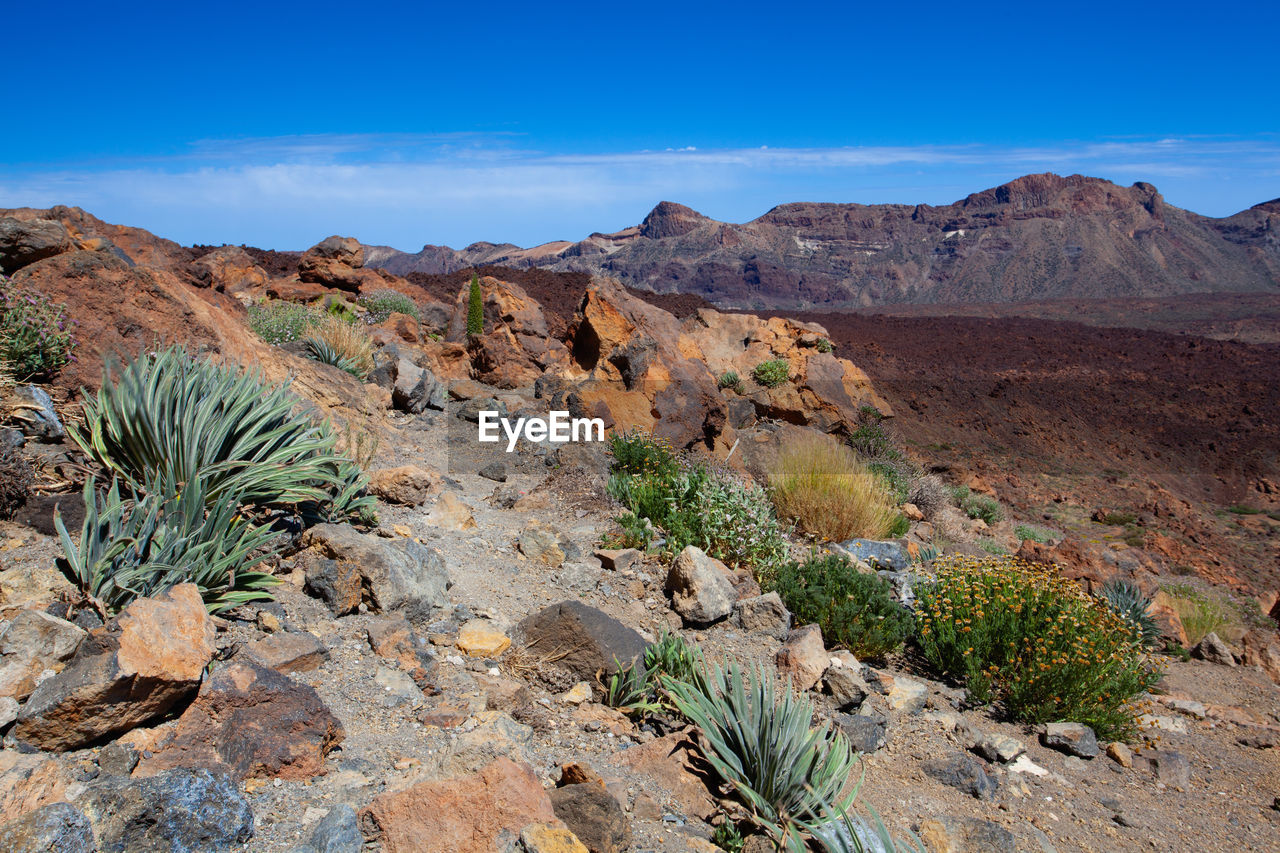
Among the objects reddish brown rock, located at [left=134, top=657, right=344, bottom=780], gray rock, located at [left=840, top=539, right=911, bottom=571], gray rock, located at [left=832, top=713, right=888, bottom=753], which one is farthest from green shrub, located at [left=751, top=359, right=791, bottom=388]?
reddish brown rock, located at [left=134, top=657, right=344, bottom=780]

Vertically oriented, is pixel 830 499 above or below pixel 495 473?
below

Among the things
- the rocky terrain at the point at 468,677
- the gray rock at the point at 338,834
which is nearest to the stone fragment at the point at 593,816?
the rocky terrain at the point at 468,677

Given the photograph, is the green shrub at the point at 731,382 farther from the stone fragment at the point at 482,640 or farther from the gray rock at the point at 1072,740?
the stone fragment at the point at 482,640

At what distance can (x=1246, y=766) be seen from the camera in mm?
4793

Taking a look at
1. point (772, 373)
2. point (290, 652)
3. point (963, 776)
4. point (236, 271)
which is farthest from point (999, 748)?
point (236, 271)

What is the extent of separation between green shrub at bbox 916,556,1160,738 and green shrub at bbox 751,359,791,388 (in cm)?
785

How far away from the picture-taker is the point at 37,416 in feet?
14.1

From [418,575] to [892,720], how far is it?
2771 mm

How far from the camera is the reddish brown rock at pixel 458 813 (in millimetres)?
2445

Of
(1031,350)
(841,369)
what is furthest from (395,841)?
(1031,350)

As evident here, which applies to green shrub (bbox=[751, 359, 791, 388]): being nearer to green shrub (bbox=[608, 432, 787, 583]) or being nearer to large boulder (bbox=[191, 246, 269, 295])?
green shrub (bbox=[608, 432, 787, 583])

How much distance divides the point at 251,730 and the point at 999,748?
366cm

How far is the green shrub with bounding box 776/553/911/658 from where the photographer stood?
16.8ft

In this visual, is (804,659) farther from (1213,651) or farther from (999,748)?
(1213,651)
